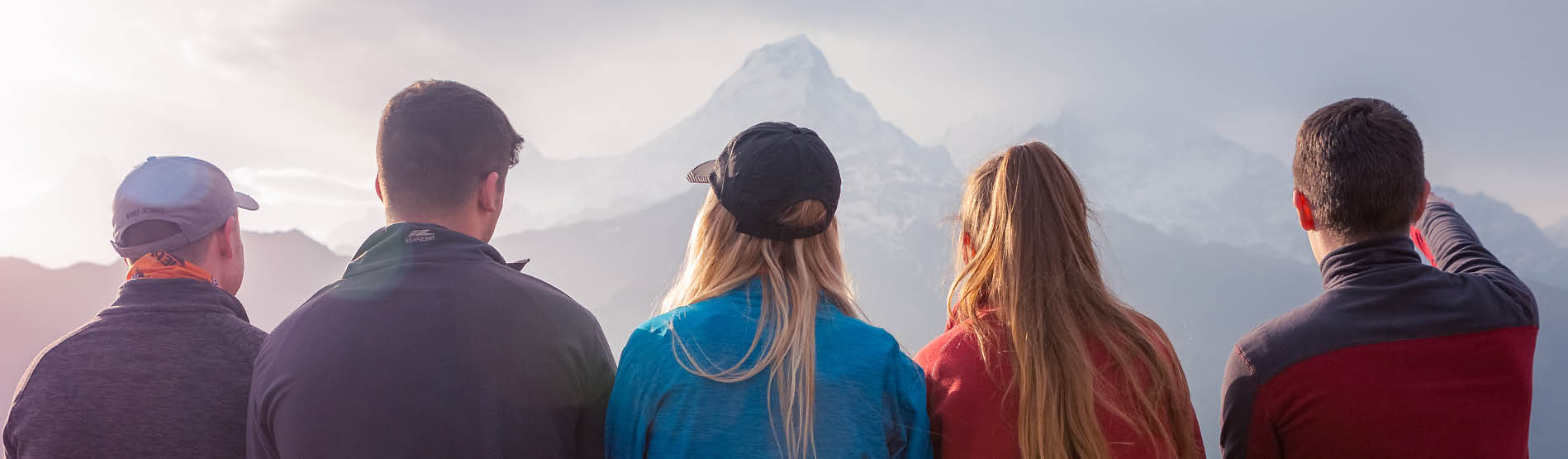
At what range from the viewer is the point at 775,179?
3.53 metres

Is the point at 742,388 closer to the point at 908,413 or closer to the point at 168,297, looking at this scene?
the point at 908,413

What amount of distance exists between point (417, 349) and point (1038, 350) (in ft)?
7.75

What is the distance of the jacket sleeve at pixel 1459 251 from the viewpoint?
395cm

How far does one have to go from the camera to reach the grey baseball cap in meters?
4.11

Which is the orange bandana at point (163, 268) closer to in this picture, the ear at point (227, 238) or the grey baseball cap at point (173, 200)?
the grey baseball cap at point (173, 200)

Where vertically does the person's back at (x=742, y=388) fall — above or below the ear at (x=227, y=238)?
below

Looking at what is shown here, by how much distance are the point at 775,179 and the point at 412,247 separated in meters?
1.41

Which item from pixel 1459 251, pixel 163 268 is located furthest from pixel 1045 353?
pixel 163 268

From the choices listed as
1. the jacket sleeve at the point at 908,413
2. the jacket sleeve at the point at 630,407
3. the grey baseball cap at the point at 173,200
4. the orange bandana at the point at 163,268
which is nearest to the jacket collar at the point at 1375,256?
the jacket sleeve at the point at 908,413

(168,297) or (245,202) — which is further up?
(245,202)

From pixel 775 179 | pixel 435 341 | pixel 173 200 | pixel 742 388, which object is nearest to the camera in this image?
pixel 435 341

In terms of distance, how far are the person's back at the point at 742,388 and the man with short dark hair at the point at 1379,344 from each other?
62.6 inches

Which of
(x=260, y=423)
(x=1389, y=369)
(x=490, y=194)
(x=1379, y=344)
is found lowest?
(x=1389, y=369)

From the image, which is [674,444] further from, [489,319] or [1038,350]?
[1038,350]
